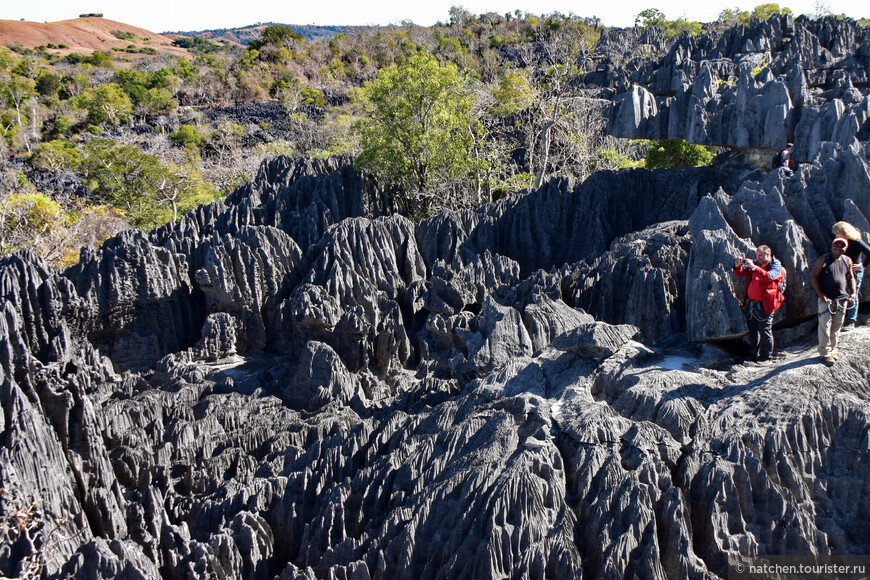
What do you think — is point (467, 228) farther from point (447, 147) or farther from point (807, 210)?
point (807, 210)

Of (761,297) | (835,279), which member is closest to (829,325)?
(835,279)

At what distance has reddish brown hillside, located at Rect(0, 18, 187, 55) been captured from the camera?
86500mm

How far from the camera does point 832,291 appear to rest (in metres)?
6.86

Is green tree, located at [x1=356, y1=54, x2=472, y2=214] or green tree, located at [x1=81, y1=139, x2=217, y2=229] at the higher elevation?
green tree, located at [x1=356, y1=54, x2=472, y2=214]

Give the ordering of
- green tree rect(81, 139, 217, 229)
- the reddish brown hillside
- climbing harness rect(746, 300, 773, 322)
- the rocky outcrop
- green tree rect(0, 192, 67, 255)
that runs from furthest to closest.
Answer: the reddish brown hillside
green tree rect(81, 139, 217, 229)
green tree rect(0, 192, 67, 255)
the rocky outcrop
climbing harness rect(746, 300, 773, 322)

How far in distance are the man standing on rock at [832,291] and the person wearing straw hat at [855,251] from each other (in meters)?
0.09

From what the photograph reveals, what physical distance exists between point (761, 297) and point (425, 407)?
448cm

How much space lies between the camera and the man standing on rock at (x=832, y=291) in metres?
6.81

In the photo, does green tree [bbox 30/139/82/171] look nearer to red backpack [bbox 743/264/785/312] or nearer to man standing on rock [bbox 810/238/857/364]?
red backpack [bbox 743/264/785/312]

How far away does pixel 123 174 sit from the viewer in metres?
32.5

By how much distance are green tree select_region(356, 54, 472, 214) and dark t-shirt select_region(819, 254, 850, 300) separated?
13671mm

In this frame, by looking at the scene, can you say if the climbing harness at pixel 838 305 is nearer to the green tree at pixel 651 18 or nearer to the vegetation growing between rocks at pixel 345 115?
the vegetation growing between rocks at pixel 345 115

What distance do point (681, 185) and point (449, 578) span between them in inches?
519

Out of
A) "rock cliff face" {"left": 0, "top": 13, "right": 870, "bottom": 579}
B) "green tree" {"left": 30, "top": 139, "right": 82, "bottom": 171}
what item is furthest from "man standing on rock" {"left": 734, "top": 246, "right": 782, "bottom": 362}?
"green tree" {"left": 30, "top": 139, "right": 82, "bottom": 171}
